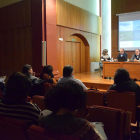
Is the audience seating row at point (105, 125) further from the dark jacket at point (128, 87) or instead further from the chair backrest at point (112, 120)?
the dark jacket at point (128, 87)

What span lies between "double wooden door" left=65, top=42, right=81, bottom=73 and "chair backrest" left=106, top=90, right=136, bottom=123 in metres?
5.00

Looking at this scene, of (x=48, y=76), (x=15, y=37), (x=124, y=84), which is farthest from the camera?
(x=15, y=37)

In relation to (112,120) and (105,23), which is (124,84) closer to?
(112,120)

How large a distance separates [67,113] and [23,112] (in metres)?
0.49

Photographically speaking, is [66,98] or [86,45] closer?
[66,98]

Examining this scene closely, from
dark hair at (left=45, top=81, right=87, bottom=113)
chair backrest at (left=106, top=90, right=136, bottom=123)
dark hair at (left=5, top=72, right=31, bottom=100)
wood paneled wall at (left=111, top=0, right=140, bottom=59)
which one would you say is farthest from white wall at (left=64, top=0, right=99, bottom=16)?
dark hair at (left=45, top=81, right=87, bottom=113)

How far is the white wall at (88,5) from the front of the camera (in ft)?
26.4

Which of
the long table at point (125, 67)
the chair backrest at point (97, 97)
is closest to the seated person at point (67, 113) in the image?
the chair backrest at point (97, 97)

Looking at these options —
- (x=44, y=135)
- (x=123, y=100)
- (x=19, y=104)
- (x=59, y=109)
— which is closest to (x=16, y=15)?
(x=123, y=100)

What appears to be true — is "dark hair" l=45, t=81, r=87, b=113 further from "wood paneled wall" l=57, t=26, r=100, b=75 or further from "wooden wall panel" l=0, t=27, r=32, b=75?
"wood paneled wall" l=57, t=26, r=100, b=75

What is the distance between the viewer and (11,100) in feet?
4.89

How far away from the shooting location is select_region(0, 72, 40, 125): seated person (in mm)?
1408

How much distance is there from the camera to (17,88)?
1.53 meters

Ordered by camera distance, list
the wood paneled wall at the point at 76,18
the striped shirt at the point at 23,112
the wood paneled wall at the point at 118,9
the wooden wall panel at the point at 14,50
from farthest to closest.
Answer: the wood paneled wall at the point at 118,9
the wood paneled wall at the point at 76,18
the wooden wall panel at the point at 14,50
the striped shirt at the point at 23,112
